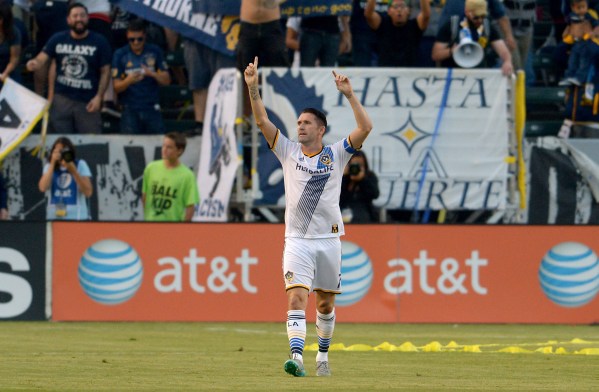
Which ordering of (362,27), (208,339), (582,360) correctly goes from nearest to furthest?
(582,360) → (208,339) → (362,27)

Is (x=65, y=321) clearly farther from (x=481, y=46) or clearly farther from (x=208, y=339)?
(x=481, y=46)

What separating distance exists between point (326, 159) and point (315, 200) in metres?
0.37

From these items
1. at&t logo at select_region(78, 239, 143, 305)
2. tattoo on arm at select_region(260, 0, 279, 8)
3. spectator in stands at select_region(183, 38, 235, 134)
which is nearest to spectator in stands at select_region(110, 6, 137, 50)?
spectator in stands at select_region(183, 38, 235, 134)

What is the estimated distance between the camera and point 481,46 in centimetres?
2078

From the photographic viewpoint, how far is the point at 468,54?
20750mm

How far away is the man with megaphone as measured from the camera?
20.5 m

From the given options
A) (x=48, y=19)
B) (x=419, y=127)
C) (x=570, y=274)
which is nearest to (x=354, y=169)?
(x=419, y=127)

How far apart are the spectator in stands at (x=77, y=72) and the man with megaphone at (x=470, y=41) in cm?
505

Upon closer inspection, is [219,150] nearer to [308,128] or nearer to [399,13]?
[399,13]

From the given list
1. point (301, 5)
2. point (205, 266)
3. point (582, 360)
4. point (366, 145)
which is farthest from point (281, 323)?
point (582, 360)

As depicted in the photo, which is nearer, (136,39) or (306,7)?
(306,7)

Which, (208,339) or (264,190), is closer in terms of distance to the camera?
Answer: (208,339)

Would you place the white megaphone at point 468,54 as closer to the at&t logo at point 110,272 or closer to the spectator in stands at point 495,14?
the spectator in stands at point 495,14

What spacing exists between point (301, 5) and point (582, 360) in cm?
870
